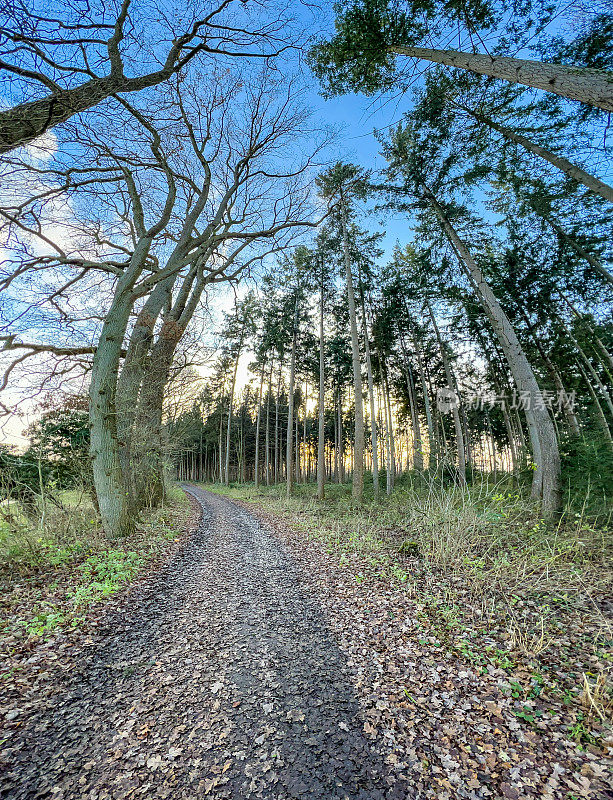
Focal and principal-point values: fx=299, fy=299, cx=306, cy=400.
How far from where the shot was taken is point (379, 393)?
20.5 m

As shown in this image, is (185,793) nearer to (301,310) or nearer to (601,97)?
(601,97)

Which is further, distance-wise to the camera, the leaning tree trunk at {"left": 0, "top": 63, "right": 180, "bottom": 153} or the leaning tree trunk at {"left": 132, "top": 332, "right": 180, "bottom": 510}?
the leaning tree trunk at {"left": 132, "top": 332, "right": 180, "bottom": 510}

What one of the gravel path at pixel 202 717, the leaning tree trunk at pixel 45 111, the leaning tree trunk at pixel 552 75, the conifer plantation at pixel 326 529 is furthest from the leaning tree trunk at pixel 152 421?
the leaning tree trunk at pixel 552 75

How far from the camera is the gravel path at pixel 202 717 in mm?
2047

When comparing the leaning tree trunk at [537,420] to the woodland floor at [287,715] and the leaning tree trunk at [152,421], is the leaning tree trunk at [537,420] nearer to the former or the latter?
the woodland floor at [287,715]

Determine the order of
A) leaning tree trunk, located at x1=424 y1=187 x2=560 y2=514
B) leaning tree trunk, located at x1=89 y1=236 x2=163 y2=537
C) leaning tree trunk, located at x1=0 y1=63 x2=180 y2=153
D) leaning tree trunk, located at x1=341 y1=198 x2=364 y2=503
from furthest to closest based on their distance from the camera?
leaning tree trunk, located at x1=341 y1=198 x2=364 y2=503
leaning tree trunk, located at x1=424 y1=187 x2=560 y2=514
leaning tree trunk, located at x1=89 y1=236 x2=163 y2=537
leaning tree trunk, located at x1=0 y1=63 x2=180 y2=153

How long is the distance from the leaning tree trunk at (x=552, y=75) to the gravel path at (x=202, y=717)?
23.2ft

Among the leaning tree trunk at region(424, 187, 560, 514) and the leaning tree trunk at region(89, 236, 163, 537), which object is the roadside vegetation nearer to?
the leaning tree trunk at region(424, 187, 560, 514)

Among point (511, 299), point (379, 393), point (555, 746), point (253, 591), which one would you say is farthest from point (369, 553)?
point (379, 393)

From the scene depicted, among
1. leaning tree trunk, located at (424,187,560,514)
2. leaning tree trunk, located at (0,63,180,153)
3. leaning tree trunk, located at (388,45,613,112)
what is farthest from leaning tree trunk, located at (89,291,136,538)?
leaning tree trunk, located at (424,187,560,514)

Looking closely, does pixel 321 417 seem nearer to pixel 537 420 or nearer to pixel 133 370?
pixel 133 370

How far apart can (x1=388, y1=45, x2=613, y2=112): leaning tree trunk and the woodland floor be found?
6.52 meters

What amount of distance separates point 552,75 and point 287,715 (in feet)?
25.6

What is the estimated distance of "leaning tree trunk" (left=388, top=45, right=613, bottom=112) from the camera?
11.7 feet
